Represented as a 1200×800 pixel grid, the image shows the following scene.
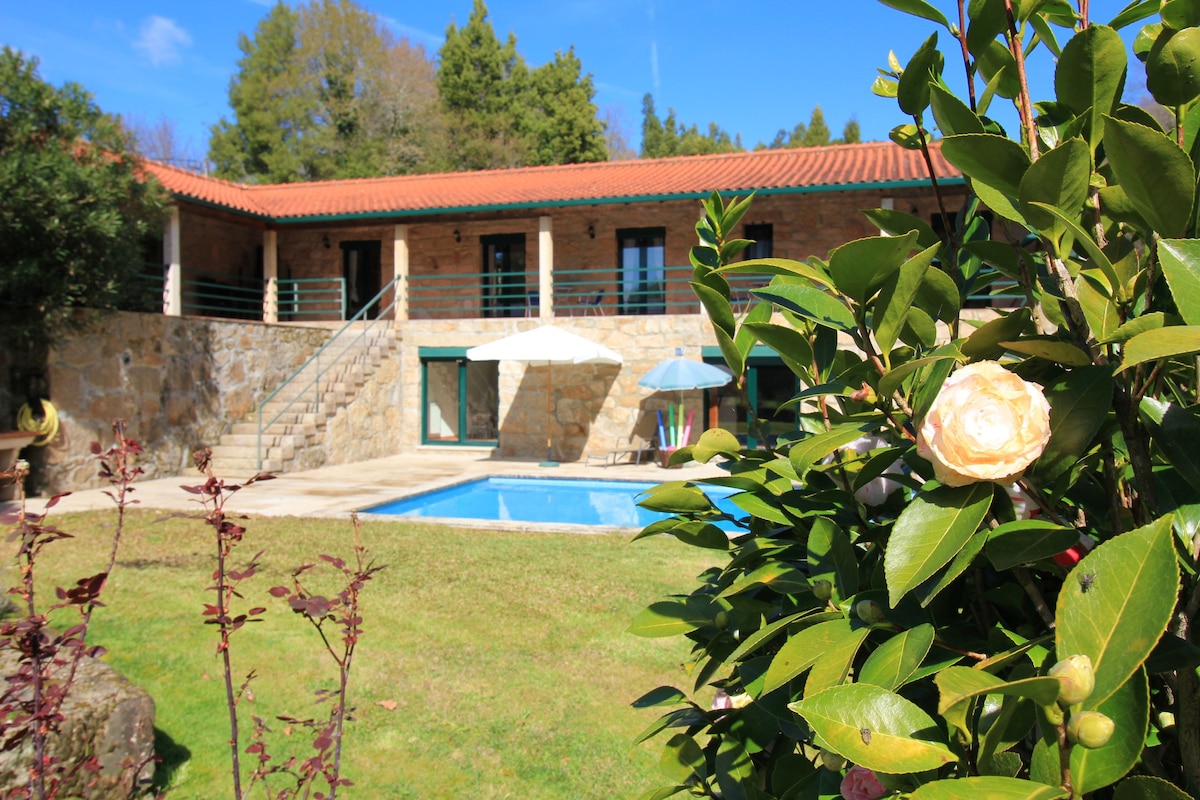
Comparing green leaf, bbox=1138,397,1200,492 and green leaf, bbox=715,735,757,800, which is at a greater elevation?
green leaf, bbox=1138,397,1200,492

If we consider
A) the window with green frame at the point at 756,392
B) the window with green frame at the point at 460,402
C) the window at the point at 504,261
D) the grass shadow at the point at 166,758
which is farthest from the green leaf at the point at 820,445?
the window at the point at 504,261

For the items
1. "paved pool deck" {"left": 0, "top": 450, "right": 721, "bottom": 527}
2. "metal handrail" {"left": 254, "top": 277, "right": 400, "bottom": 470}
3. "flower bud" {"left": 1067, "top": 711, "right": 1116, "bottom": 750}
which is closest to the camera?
"flower bud" {"left": 1067, "top": 711, "right": 1116, "bottom": 750}

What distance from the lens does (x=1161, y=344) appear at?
2.26 ft

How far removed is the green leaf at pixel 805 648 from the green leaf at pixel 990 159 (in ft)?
1.67

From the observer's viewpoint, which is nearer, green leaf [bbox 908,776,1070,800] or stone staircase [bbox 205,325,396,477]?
green leaf [bbox 908,776,1070,800]

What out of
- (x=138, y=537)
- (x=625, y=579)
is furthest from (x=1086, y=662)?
(x=138, y=537)

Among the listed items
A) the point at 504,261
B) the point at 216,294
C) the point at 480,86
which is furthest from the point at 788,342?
the point at 480,86

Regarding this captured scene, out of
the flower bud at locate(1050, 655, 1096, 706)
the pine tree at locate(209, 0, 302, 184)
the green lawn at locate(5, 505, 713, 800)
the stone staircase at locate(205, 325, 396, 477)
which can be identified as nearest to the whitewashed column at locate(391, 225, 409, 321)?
the stone staircase at locate(205, 325, 396, 477)

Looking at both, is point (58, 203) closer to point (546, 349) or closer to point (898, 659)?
point (546, 349)

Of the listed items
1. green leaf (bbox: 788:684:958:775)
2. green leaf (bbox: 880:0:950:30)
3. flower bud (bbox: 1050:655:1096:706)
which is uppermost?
green leaf (bbox: 880:0:950:30)

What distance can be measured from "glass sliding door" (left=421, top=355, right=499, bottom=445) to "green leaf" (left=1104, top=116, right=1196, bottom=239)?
54.4 feet

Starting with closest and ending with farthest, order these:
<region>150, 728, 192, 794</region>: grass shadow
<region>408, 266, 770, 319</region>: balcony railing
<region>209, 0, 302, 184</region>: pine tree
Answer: <region>150, 728, 192, 794</region>: grass shadow, <region>408, 266, 770, 319</region>: balcony railing, <region>209, 0, 302, 184</region>: pine tree

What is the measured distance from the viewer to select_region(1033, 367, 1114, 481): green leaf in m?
0.80

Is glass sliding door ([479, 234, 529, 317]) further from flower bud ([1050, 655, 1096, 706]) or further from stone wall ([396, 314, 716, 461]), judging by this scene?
flower bud ([1050, 655, 1096, 706])
